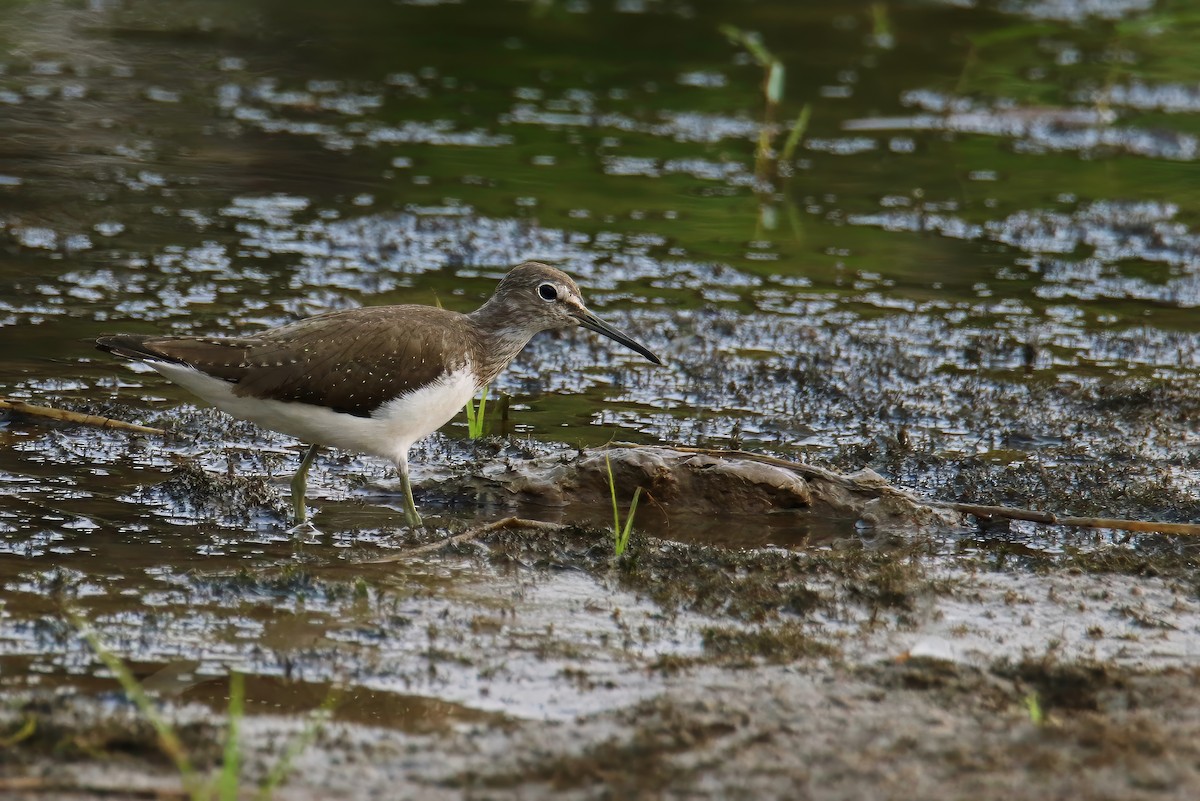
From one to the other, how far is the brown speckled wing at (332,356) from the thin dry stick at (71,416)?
3.87 ft

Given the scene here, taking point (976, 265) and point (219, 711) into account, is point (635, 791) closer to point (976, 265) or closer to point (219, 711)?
point (219, 711)

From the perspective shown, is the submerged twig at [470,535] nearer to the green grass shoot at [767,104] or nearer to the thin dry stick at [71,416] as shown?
the thin dry stick at [71,416]

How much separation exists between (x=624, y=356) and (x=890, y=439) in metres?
2.14

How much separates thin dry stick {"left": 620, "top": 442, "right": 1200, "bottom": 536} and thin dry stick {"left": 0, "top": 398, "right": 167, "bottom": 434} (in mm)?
2621

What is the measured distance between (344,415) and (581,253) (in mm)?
4667

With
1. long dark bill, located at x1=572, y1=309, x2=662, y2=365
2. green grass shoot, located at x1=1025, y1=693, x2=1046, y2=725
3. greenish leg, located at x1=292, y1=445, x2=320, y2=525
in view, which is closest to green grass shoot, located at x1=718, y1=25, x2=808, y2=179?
long dark bill, located at x1=572, y1=309, x2=662, y2=365

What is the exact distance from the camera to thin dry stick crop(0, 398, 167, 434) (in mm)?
7566

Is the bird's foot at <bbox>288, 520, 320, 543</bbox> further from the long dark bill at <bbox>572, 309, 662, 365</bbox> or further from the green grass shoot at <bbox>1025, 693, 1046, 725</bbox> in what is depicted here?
the green grass shoot at <bbox>1025, 693, 1046, 725</bbox>

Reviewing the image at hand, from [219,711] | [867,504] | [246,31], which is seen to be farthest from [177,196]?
[219,711]

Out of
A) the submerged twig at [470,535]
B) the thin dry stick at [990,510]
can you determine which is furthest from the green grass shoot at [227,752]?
the thin dry stick at [990,510]

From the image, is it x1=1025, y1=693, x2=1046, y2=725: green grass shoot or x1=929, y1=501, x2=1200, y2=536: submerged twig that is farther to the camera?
x1=929, y1=501, x2=1200, y2=536: submerged twig

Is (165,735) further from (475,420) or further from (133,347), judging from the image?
(475,420)

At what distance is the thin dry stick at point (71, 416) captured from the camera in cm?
757

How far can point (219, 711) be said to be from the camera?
4832mm
